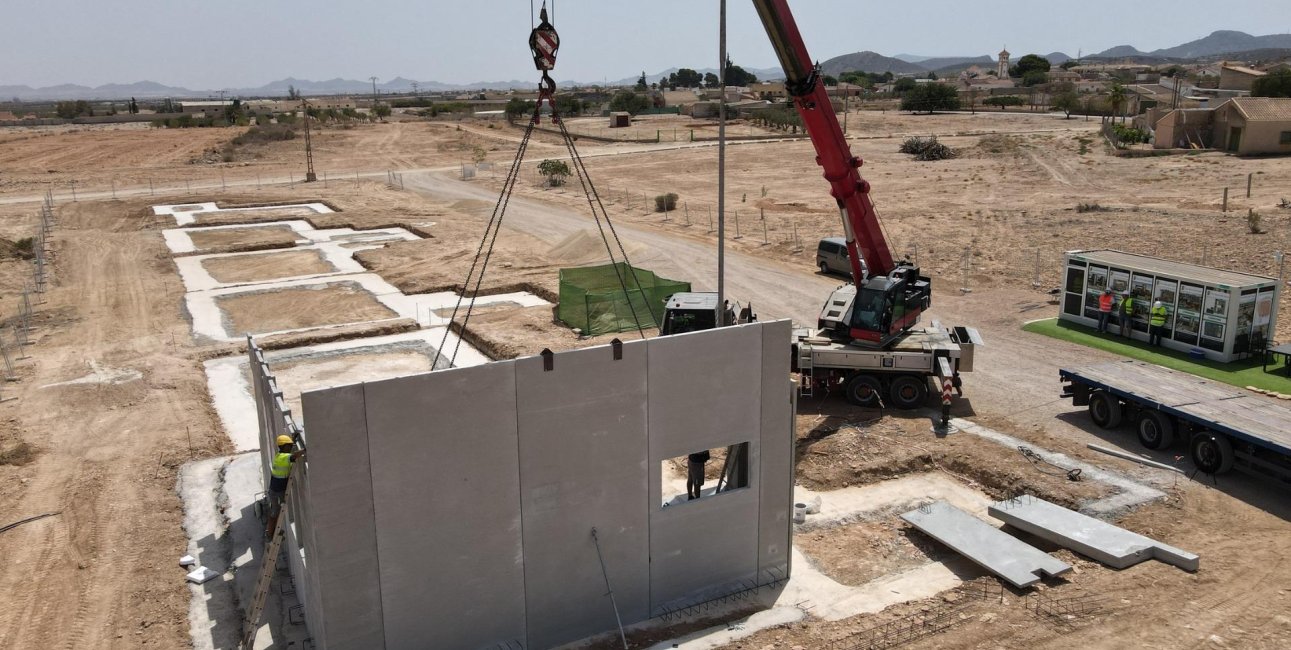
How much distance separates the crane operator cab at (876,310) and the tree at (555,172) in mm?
40839

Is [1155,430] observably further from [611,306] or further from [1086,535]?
[611,306]

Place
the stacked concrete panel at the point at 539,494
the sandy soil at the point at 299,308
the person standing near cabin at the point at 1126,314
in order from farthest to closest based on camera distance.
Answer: the sandy soil at the point at 299,308 → the person standing near cabin at the point at 1126,314 → the stacked concrete panel at the point at 539,494

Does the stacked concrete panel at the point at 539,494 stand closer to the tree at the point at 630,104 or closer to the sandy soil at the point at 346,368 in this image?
the sandy soil at the point at 346,368

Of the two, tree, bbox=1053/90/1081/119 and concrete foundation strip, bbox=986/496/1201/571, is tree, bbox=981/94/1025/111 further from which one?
concrete foundation strip, bbox=986/496/1201/571

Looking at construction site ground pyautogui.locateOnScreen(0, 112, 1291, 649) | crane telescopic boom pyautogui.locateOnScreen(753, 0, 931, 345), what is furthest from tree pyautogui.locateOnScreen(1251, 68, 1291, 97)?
crane telescopic boom pyautogui.locateOnScreen(753, 0, 931, 345)

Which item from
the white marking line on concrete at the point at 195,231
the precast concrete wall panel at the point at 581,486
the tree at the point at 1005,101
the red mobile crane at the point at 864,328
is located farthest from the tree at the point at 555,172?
the tree at the point at 1005,101

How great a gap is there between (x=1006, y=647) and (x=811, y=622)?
2.41 m

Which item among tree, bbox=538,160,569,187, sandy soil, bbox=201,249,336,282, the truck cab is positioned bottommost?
sandy soil, bbox=201,249,336,282

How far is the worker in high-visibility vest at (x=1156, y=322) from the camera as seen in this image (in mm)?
23750

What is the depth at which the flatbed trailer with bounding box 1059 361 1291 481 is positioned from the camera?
51.5 feet

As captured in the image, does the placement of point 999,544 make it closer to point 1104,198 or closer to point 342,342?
point 342,342

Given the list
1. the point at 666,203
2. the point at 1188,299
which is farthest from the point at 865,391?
the point at 666,203

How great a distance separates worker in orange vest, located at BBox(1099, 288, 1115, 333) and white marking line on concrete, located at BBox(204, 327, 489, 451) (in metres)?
16.7

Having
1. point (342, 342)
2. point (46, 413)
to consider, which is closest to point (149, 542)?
point (46, 413)
